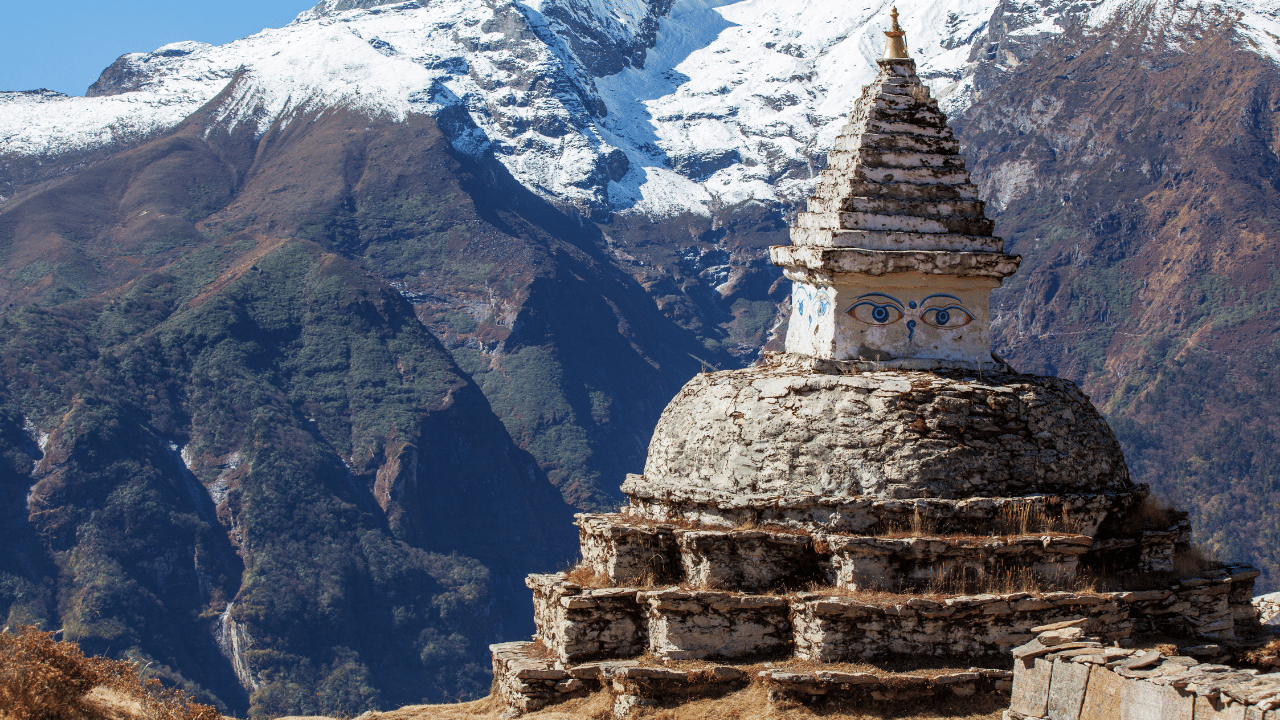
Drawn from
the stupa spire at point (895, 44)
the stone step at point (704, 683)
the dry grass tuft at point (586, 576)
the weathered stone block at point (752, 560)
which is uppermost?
the stupa spire at point (895, 44)

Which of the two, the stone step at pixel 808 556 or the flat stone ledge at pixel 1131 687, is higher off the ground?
the stone step at pixel 808 556

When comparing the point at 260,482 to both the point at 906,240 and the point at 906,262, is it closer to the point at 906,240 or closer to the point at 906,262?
the point at 906,240

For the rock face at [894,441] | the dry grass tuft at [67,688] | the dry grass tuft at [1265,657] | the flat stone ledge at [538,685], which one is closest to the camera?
the dry grass tuft at [67,688]

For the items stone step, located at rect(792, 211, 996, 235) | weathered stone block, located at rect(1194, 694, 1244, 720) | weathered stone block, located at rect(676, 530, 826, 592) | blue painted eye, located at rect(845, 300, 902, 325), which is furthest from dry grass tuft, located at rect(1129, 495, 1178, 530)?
weathered stone block, located at rect(1194, 694, 1244, 720)

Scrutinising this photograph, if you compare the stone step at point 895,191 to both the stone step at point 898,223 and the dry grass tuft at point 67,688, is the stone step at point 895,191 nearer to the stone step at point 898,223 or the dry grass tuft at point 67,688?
the stone step at point 898,223

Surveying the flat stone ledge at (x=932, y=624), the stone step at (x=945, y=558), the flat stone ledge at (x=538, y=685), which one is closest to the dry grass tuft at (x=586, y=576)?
the flat stone ledge at (x=538, y=685)

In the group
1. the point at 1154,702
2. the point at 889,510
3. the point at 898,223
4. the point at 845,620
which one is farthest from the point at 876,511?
the point at 1154,702

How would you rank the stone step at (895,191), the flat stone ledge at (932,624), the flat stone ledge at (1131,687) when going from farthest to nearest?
the stone step at (895,191), the flat stone ledge at (932,624), the flat stone ledge at (1131,687)
